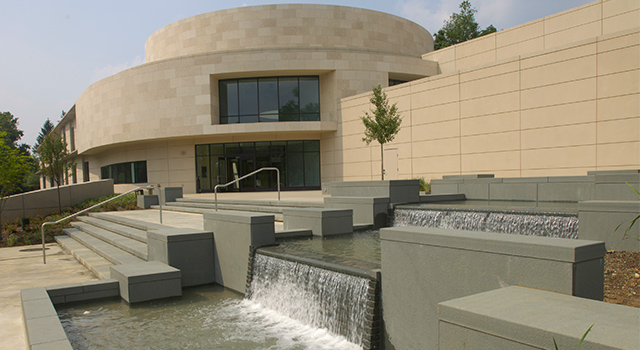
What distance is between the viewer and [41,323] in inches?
239

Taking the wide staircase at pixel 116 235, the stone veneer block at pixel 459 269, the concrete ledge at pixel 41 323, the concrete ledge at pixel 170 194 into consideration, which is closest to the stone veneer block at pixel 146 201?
the concrete ledge at pixel 170 194

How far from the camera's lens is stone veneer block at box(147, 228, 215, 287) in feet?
31.0

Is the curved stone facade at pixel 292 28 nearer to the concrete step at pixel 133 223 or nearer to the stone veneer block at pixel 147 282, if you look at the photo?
the concrete step at pixel 133 223

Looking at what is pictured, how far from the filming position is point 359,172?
2783 cm

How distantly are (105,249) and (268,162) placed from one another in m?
19.0

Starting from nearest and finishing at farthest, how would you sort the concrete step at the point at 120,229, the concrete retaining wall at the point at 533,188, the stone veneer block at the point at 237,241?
1. the stone veneer block at the point at 237,241
2. the concrete step at the point at 120,229
3. the concrete retaining wall at the point at 533,188

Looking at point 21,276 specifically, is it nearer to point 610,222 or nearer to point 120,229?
→ point 120,229

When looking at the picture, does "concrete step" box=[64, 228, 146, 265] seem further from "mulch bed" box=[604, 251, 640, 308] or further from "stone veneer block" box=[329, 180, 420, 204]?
"mulch bed" box=[604, 251, 640, 308]

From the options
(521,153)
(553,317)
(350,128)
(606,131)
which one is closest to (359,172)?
(350,128)

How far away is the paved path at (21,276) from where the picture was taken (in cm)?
662

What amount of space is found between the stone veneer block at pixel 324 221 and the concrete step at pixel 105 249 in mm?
3819

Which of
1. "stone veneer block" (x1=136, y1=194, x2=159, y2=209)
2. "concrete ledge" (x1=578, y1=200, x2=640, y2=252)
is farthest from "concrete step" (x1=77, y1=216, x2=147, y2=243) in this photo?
"concrete ledge" (x1=578, y1=200, x2=640, y2=252)

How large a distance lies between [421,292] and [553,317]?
7.71ft

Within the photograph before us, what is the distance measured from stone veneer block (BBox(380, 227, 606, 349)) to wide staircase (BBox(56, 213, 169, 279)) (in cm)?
693
